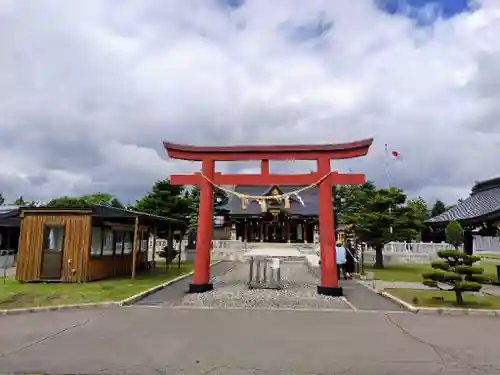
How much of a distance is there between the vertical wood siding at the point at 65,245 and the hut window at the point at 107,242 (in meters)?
1.50

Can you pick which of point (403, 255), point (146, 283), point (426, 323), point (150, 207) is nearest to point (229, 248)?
point (150, 207)

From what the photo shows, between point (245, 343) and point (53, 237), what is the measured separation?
34.3 feet

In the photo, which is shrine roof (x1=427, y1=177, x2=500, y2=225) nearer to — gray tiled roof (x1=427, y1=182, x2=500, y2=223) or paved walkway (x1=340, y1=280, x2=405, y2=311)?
gray tiled roof (x1=427, y1=182, x2=500, y2=223)

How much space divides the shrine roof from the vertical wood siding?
1619 cm

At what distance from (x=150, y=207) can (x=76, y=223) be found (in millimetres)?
13436

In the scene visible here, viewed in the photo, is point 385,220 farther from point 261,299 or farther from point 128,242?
point 128,242

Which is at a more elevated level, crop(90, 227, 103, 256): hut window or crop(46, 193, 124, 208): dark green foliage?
crop(46, 193, 124, 208): dark green foliage

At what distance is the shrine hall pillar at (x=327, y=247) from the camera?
11.8 metres

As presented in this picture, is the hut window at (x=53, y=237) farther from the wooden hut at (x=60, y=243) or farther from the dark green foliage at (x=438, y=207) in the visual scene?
the dark green foliage at (x=438, y=207)

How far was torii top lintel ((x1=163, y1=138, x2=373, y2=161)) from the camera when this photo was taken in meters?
12.3

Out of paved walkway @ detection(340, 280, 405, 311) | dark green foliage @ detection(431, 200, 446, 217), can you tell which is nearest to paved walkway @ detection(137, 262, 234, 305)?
paved walkway @ detection(340, 280, 405, 311)

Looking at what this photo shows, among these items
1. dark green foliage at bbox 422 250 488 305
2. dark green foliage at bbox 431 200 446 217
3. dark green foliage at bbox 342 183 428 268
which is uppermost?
dark green foliage at bbox 431 200 446 217

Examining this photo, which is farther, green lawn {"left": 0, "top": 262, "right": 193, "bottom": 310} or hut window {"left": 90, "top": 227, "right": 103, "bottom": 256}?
hut window {"left": 90, "top": 227, "right": 103, "bottom": 256}

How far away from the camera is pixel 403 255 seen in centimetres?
2684
